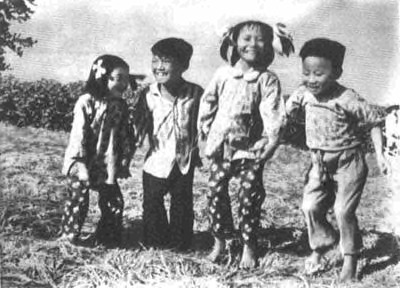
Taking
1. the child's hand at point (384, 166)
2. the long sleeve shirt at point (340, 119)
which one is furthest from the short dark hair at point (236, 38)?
the child's hand at point (384, 166)

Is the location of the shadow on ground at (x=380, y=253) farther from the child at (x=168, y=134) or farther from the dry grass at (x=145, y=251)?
the child at (x=168, y=134)

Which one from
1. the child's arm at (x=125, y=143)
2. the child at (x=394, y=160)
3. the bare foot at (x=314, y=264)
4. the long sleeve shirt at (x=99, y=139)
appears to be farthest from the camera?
the child at (x=394, y=160)

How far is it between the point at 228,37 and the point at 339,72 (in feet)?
2.42

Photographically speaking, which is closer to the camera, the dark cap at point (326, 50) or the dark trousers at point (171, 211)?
the dark cap at point (326, 50)

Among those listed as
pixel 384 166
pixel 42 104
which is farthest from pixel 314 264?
pixel 42 104

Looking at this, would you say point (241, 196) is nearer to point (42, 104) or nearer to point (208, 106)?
point (208, 106)

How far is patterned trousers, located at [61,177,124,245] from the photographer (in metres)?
3.93

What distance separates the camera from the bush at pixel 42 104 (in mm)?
A: 8008

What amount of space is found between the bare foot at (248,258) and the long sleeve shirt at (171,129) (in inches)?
25.6

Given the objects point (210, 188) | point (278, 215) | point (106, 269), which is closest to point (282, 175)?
point (278, 215)

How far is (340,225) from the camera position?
3.61 metres

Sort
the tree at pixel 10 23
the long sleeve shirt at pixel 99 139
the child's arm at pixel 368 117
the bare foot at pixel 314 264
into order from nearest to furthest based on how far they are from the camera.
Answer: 1. the child's arm at pixel 368 117
2. the bare foot at pixel 314 264
3. the long sleeve shirt at pixel 99 139
4. the tree at pixel 10 23

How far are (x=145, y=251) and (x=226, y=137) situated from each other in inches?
37.9

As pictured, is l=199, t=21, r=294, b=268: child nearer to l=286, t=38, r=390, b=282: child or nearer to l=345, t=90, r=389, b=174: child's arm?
l=286, t=38, r=390, b=282: child
